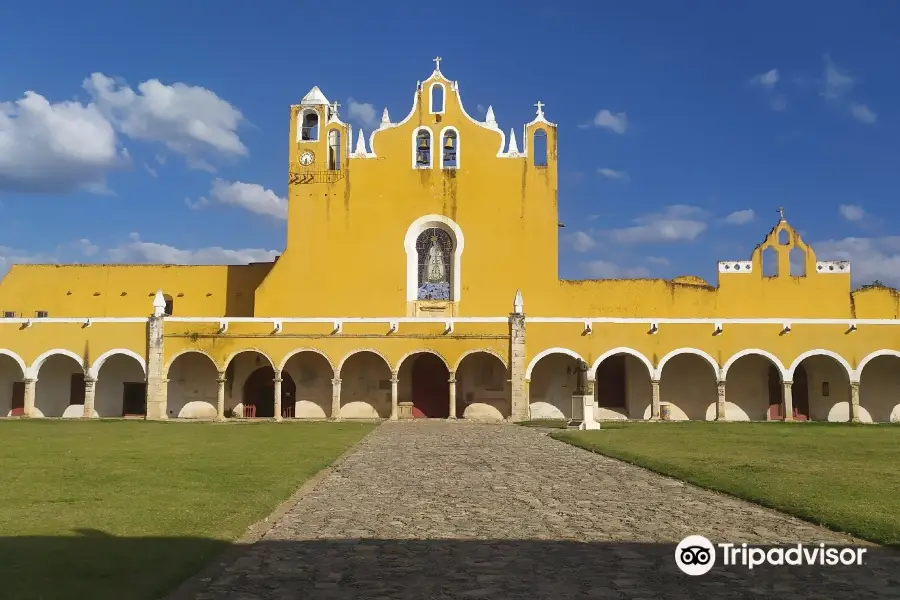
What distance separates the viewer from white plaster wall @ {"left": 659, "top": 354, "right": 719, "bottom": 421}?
28.0 metres

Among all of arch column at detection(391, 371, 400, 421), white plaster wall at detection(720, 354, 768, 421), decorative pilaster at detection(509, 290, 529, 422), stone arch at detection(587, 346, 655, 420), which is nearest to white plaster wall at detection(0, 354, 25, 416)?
arch column at detection(391, 371, 400, 421)

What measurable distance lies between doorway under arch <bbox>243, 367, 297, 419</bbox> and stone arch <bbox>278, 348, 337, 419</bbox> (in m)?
0.28

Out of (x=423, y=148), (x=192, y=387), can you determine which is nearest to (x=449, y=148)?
(x=423, y=148)

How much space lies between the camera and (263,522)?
26.3ft

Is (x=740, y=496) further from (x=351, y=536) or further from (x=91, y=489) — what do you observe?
(x=91, y=489)

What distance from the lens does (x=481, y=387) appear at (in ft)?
92.2

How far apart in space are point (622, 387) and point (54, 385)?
1946 centimetres

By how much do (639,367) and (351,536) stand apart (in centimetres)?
2214

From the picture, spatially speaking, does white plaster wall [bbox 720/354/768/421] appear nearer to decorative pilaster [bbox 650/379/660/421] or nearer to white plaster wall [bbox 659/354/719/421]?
white plaster wall [bbox 659/354/719/421]

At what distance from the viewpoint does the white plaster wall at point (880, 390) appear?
1087 inches

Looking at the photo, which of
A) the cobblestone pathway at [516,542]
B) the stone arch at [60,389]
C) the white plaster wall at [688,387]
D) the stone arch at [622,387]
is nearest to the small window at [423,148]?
the stone arch at [622,387]

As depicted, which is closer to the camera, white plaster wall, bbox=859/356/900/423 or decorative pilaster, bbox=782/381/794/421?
decorative pilaster, bbox=782/381/794/421

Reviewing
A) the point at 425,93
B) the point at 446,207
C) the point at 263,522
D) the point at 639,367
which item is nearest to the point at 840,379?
the point at 639,367

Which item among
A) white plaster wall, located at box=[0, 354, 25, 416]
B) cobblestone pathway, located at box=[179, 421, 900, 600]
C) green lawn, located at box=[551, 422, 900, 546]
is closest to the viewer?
cobblestone pathway, located at box=[179, 421, 900, 600]
